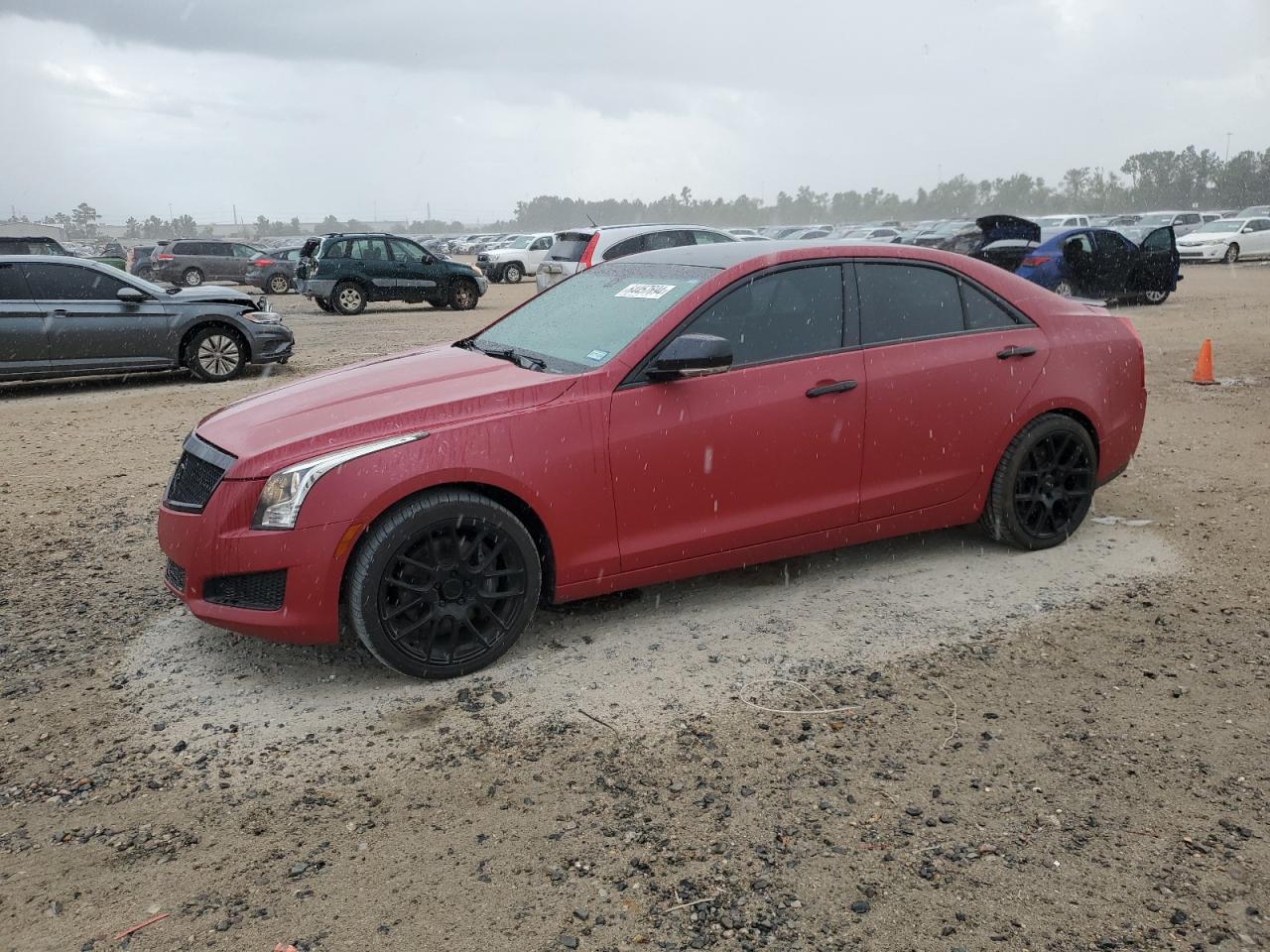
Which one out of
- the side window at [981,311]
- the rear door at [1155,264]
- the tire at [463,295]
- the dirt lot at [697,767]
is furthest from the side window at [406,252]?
the side window at [981,311]

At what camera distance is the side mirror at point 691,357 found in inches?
164

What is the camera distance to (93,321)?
1140cm

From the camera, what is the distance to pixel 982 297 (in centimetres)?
524

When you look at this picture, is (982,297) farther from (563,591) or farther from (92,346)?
(92,346)

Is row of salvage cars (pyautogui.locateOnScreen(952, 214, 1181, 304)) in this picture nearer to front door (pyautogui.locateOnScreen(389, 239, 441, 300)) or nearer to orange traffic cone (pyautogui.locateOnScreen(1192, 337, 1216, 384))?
orange traffic cone (pyautogui.locateOnScreen(1192, 337, 1216, 384))

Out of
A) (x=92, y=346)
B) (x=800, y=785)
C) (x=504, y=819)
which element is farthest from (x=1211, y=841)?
(x=92, y=346)

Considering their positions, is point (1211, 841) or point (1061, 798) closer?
point (1211, 841)

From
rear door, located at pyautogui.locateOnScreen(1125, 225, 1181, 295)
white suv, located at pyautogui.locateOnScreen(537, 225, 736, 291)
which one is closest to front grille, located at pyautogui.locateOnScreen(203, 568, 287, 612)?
white suv, located at pyautogui.locateOnScreen(537, 225, 736, 291)

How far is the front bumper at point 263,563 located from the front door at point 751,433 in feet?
3.78

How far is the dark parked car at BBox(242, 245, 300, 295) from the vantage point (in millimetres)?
29609

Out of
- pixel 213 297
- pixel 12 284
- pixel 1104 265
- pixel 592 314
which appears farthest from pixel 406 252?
pixel 592 314

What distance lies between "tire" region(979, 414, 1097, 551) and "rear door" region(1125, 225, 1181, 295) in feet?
50.1

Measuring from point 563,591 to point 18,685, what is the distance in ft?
7.10

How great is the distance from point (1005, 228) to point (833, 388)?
701 inches
